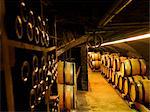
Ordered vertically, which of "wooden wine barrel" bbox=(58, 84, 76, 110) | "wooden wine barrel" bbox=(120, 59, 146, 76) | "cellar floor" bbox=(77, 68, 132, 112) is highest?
"wooden wine barrel" bbox=(120, 59, 146, 76)

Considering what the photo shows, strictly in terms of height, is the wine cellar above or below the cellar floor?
above

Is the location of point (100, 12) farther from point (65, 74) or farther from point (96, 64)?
point (96, 64)

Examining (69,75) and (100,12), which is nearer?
(100,12)

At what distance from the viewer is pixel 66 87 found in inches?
251

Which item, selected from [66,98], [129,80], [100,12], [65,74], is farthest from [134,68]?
[100,12]

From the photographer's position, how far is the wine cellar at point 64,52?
1.97 metres

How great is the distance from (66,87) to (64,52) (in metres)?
2.59

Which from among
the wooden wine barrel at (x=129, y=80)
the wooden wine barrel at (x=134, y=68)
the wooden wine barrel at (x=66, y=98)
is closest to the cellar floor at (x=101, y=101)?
the wooden wine barrel at (x=129, y=80)

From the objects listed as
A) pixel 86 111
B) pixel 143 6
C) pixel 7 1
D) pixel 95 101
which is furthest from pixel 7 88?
pixel 95 101

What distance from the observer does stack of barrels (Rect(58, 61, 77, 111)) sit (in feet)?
20.5

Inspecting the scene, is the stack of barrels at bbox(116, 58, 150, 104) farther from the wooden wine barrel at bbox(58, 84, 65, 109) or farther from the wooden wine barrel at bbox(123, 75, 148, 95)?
the wooden wine barrel at bbox(58, 84, 65, 109)

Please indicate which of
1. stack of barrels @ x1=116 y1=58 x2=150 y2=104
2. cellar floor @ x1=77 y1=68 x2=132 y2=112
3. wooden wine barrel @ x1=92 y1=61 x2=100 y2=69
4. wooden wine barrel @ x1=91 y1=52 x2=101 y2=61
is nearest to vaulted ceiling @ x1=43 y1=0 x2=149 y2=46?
stack of barrels @ x1=116 y1=58 x2=150 y2=104

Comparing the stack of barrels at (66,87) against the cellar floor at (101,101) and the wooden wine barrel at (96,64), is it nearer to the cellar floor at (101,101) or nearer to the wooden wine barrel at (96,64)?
the cellar floor at (101,101)

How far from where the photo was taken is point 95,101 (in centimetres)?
892
